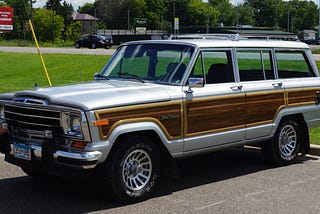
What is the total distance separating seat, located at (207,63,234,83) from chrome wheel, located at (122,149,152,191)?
155cm

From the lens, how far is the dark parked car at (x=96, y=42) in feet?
165

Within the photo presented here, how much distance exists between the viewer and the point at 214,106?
6609mm

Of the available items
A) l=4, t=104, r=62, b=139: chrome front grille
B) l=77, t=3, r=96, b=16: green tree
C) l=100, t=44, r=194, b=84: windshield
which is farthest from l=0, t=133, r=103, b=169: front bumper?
l=77, t=3, r=96, b=16: green tree

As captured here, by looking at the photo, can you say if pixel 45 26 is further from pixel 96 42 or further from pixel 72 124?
pixel 72 124

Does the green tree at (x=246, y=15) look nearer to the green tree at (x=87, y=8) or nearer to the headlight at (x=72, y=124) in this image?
the green tree at (x=87, y=8)

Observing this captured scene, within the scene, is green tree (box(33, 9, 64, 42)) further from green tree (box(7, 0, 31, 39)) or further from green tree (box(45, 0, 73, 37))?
green tree (box(45, 0, 73, 37))

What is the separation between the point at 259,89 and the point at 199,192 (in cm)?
182

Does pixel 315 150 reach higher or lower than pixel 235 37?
lower

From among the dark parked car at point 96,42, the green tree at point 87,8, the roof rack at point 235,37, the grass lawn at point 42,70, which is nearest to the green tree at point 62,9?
the green tree at point 87,8

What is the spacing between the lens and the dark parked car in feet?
165

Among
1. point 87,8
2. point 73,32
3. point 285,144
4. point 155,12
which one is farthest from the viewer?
point 87,8

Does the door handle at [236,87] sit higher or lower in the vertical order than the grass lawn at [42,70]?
higher

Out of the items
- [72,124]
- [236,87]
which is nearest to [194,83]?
[236,87]

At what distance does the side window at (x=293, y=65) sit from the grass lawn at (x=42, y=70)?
35.4 ft
